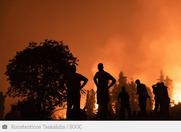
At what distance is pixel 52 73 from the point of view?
25469 millimetres


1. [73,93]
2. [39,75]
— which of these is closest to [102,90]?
[73,93]

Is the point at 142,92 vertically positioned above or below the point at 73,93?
above

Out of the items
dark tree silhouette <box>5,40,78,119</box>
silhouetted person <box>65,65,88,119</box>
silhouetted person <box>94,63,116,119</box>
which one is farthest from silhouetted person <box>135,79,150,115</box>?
dark tree silhouette <box>5,40,78,119</box>

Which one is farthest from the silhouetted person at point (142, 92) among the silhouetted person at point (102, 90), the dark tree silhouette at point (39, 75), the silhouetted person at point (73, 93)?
the dark tree silhouette at point (39, 75)

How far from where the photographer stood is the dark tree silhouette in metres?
24.9

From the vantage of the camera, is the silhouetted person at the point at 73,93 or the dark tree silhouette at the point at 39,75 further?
the dark tree silhouette at the point at 39,75

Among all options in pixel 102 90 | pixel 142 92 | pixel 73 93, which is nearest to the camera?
pixel 73 93

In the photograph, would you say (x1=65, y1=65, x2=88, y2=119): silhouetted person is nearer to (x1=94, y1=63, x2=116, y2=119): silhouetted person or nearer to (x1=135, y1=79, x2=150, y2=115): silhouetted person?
(x1=94, y1=63, x2=116, y2=119): silhouetted person

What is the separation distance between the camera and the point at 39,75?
1002 inches

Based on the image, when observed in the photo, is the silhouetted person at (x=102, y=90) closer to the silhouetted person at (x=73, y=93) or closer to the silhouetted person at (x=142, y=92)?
the silhouetted person at (x=73, y=93)

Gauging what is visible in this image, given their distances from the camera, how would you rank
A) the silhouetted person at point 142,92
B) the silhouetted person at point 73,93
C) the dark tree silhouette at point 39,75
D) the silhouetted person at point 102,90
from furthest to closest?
the dark tree silhouette at point 39,75 → the silhouetted person at point 142,92 → the silhouetted person at point 102,90 → the silhouetted person at point 73,93

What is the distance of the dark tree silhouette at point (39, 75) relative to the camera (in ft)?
81.6

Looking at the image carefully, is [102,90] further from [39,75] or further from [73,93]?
[39,75]

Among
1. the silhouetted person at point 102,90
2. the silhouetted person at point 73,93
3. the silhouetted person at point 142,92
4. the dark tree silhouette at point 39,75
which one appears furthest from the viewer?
the dark tree silhouette at point 39,75
